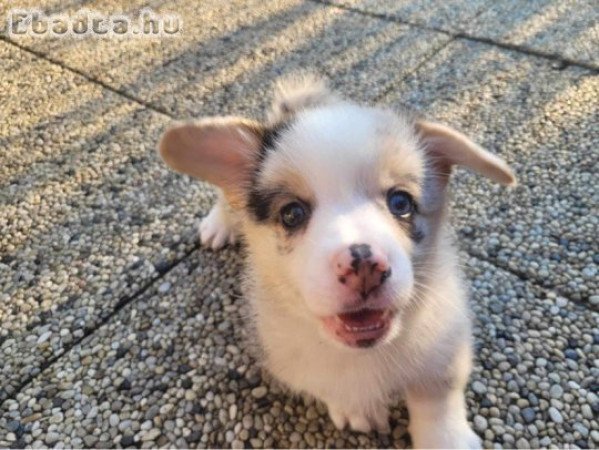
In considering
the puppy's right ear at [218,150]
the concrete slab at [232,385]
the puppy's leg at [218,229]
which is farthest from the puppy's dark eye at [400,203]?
the puppy's leg at [218,229]

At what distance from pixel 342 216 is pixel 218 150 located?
0.54 metres

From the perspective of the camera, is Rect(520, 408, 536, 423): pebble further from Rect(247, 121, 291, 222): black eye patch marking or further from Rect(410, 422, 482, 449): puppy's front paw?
Rect(247, 121, 291, 222): black eye patch marking

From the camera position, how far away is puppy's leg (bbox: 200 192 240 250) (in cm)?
269

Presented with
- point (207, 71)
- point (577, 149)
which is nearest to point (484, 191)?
point (577, 149)

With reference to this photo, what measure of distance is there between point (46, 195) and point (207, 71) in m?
1.37

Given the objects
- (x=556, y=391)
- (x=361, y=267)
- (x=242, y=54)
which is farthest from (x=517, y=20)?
(x=361, y=267)

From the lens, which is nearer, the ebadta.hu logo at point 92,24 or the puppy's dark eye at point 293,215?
the puppy's dark eye at point 293,215

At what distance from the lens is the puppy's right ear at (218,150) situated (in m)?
1.86

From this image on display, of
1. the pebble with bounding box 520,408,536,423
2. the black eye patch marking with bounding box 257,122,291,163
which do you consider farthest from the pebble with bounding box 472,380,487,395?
the black eye patch marking with bounding box 257,122,291,163

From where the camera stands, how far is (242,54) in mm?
4094

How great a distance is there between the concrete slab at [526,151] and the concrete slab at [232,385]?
165mm

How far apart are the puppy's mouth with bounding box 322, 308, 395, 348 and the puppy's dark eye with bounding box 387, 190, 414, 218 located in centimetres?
29

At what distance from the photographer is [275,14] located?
14.9 feet

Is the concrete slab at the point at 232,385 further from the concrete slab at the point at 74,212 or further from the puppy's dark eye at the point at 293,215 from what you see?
the puppy's dark eye at the point at 293,215
